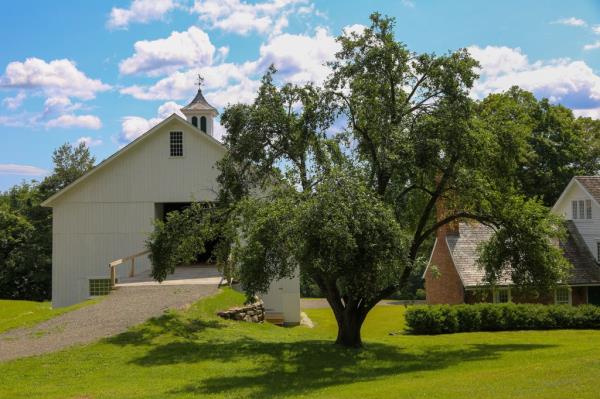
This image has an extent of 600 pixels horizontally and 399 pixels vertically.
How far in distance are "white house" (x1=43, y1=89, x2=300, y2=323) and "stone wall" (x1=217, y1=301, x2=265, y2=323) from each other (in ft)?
23.4

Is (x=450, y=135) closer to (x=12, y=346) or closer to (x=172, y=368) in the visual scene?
(x=172, y=368)

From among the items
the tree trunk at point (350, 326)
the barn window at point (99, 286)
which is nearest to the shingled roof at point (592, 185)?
the tree trunk at point (350, 326)

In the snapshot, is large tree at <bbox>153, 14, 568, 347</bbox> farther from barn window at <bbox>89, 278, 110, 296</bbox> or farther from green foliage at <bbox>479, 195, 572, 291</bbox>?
barn window at <bbox>89, 278, 110, 296</bbox>

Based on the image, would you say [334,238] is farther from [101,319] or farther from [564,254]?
[564,254]

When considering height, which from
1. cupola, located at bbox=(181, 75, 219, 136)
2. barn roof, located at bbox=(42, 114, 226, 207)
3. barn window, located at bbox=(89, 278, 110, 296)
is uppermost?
cupola, located at bbox=(181, 75, 219, 136)

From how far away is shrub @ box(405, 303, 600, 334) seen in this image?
27547 mm

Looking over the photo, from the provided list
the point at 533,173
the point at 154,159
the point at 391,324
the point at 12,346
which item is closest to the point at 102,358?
the point at 12,346

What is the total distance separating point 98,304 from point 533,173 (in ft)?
108

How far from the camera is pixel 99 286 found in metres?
32.1

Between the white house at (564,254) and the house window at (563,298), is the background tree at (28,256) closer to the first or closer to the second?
the white house at (564,254)

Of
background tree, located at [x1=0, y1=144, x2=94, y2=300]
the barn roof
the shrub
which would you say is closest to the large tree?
the shrub

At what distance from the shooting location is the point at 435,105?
763 inches

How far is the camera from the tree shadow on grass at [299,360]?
1442 centimetres

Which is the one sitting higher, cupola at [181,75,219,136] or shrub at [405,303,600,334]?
cupola at [181,75,219,136]
